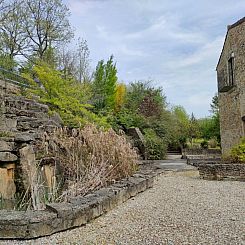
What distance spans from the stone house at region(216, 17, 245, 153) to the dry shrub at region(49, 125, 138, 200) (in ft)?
31.0

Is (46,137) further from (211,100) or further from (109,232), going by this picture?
(211,100)

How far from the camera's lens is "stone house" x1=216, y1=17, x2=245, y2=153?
51.4ft

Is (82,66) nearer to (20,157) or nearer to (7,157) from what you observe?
(20,157)

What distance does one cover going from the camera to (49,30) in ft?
76.8

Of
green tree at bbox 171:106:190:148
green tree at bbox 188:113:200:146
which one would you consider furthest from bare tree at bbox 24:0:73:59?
green tree at bbox 188:113:200:146

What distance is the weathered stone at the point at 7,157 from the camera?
22.5ft

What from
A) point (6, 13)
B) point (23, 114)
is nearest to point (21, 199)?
point (23, 114)

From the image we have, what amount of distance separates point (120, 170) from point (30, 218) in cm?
402

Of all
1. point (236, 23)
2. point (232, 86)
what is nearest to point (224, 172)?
point (232, 86)

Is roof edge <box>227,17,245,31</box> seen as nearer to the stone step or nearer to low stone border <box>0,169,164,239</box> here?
the stone step

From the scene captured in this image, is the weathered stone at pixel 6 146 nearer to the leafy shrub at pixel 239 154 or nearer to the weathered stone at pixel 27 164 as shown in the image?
the weathered stone at pixel 27 164

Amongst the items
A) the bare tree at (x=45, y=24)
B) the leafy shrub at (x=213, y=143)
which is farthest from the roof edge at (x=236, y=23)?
the leafy shrub at (x=213, y=143)

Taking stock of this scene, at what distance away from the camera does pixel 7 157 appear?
696 centimetres

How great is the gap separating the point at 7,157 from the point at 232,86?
12.8 metres
